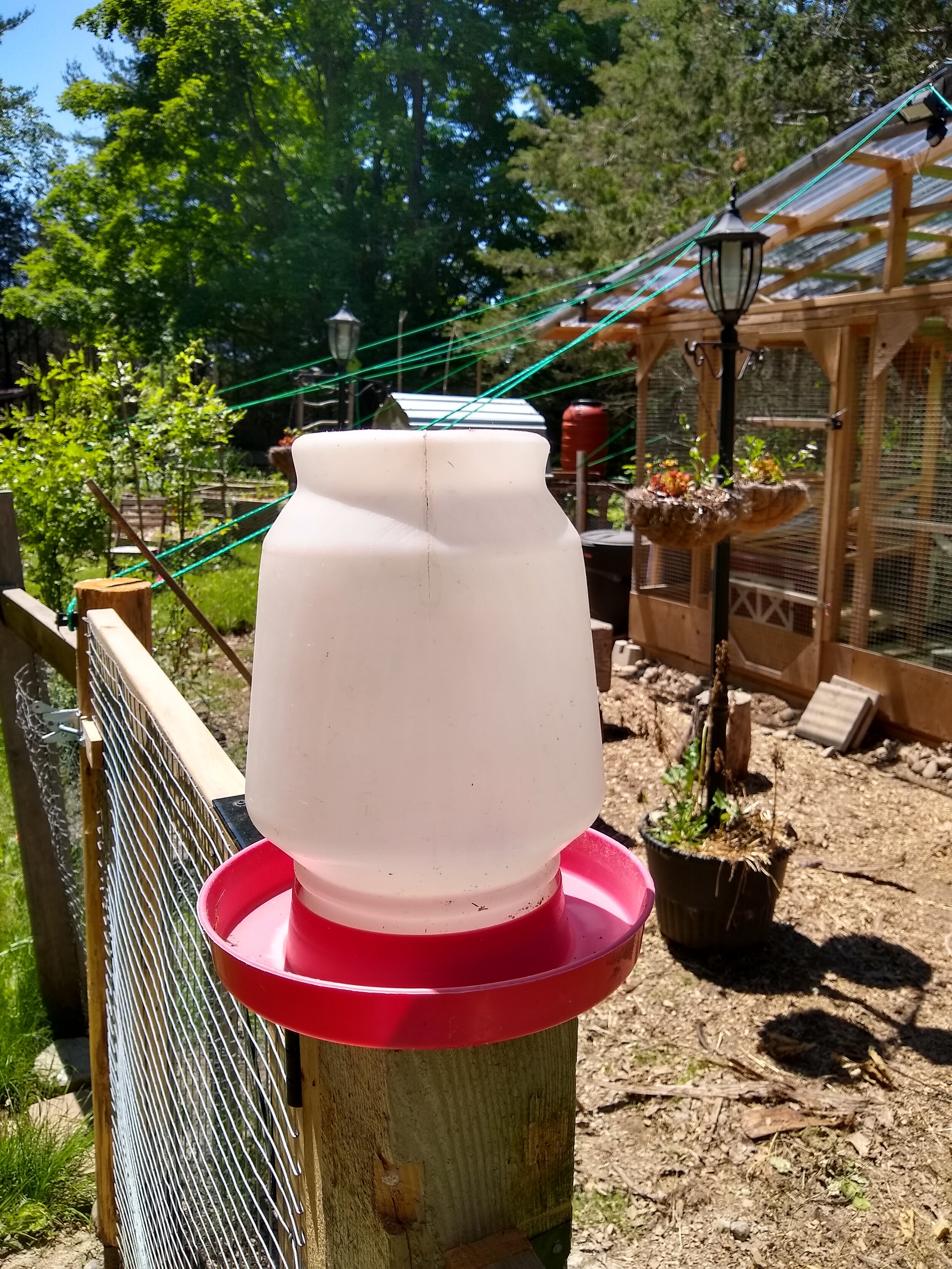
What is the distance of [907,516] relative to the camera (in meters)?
6.09

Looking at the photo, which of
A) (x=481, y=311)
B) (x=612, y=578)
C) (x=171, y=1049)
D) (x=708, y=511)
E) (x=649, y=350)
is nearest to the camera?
(x=171, y=1049)

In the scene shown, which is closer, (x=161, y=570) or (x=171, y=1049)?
(x=171, y=1049)

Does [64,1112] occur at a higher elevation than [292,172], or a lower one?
lower

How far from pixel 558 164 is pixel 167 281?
15.2m

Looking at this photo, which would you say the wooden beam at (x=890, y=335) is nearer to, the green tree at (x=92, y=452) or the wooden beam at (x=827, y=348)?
the wooden beam at (x=827, y=348)

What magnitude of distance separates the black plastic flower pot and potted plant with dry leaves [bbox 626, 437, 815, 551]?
1.45 metres

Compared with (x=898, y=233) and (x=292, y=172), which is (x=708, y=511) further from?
(x=292, y=172)

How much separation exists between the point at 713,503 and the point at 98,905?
128 inches

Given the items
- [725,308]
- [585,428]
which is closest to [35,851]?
[725,308]

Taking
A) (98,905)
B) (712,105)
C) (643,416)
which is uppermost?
(712,105)

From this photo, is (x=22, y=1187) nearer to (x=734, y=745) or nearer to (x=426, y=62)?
(x=734, y=745)

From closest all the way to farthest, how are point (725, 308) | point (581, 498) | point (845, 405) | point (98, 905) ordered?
point (98, 905), point (725, 308), point (845, 405), point (581, 498)

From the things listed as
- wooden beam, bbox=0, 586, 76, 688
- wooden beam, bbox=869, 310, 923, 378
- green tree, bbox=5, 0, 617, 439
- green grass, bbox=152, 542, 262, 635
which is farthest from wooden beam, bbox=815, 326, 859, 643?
green tree, bbox=5, 0, 617, 439

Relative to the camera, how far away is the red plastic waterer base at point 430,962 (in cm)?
60
